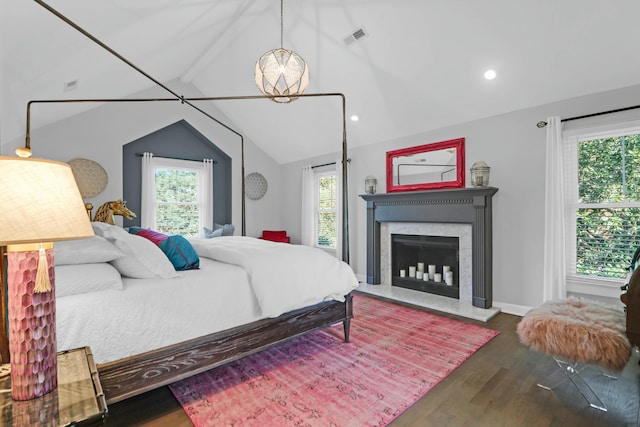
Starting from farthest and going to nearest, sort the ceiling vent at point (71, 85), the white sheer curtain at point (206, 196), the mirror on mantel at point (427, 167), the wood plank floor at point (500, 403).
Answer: the white sheer curtain at point (206, 196), the mirror on mantel at point (427, 167), the ceiling vent at point (71, 85), the wood plank floor at point (500, 403)

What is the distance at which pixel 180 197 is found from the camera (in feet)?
18.3

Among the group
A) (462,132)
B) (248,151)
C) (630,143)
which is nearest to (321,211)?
(248,151)

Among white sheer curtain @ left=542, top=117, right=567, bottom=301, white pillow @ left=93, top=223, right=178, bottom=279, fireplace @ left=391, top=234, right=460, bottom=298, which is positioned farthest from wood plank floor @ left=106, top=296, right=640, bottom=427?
fireplace @ left=391, top=234, right=460, bottom=298

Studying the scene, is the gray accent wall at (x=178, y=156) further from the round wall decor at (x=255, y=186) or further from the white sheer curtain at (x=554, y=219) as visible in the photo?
the white sheer curtain at (x=554, y=219)

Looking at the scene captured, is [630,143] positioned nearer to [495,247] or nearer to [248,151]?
[495,247]

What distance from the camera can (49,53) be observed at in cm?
274

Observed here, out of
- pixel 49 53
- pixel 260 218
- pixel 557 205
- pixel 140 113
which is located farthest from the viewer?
Result: pixel 260 218

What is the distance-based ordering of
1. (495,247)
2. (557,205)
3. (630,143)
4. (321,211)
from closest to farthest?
(630,143), (557,205), (495,247), (321,211)

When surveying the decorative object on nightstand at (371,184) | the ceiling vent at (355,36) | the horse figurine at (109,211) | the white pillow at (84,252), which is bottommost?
the white pillow at (84,252)

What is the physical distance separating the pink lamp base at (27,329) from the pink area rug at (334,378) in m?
1.00

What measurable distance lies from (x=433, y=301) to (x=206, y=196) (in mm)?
4163

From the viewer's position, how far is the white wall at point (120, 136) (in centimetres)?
429

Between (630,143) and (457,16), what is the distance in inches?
78.9

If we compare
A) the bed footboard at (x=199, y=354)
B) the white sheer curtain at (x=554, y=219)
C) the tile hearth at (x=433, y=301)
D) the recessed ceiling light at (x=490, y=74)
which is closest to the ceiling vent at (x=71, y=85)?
the bed footboard at (x=199, y=354)
